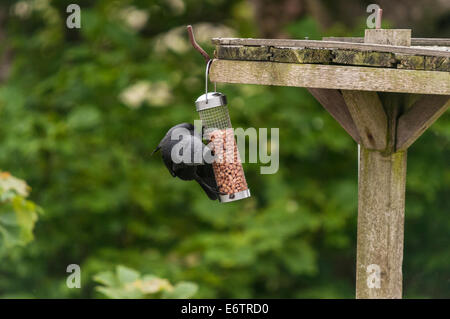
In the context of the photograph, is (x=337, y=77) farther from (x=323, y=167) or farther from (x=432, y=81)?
(x=323, y=167)

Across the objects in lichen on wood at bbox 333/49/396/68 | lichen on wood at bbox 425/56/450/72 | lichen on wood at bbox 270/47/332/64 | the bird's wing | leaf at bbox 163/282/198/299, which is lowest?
leaf at bbox 163/282/198/299

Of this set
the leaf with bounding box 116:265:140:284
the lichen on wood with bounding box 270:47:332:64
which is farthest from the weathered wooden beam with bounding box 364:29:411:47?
the leaf with bounding box 116:265:140:284

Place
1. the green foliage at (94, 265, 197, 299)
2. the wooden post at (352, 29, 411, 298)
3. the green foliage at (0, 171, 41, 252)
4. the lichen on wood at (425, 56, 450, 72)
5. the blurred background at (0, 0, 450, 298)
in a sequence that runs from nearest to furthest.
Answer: the lichen on wood at (425, 56, 450, 72)
the wooden post at (352, 29, 411, 298)
the green foliage at (94, 265, 197, 299)
the green foliage at (0, 171, 41, 252)
the blurred background at (0, 0, 450, 298)

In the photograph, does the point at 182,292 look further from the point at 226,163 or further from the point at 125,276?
the point at 226,163

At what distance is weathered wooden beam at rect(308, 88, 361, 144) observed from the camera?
2094mm

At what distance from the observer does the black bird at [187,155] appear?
1.92m

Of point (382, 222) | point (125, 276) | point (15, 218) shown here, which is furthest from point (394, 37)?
point (15, 218)

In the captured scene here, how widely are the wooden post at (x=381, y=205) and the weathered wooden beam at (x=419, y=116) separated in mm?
27

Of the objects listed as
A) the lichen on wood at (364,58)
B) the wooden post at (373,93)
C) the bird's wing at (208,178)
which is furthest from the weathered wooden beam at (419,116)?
the bird's wing at (208,178)

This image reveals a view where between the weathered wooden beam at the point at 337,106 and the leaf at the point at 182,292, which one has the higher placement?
the weathered wooden beam at the point at 337,106

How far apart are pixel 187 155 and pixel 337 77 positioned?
51 cm

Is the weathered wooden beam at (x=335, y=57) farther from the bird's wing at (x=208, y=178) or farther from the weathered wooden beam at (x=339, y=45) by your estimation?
the bird's wing at (x=208, y=178)

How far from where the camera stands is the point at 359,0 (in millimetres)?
5039

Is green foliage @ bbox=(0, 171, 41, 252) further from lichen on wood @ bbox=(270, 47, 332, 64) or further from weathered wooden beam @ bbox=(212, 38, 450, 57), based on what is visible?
lichen on wood @ bbox=(270, 47, 332, 64)
